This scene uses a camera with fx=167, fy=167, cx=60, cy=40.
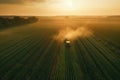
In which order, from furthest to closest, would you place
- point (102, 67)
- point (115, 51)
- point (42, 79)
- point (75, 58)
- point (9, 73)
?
point (115, 51) < point (75, 58) < point (102, 67) < point (9, 73) < point (42, 79)

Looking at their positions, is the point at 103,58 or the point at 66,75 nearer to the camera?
the point at 66,75

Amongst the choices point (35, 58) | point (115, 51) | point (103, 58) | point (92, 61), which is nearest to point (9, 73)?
point (35, 58)

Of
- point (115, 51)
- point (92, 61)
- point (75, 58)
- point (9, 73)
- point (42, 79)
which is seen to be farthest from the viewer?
point (115, 51)

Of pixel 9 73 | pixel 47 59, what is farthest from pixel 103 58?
pixel 9 73

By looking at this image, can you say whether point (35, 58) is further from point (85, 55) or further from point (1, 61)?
point (85, 55)

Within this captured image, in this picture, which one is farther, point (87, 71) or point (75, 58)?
point (75, 58)

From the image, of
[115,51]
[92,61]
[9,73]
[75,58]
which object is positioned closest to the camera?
[9,73]

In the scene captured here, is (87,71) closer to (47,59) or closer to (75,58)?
(75,58)

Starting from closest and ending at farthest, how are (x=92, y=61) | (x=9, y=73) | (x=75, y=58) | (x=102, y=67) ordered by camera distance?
(x=9, y=73)
(x=102, y=67)
(x=92, y=61)
(x=75, y=58)

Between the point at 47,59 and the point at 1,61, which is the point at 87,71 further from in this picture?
the point at 1,61
